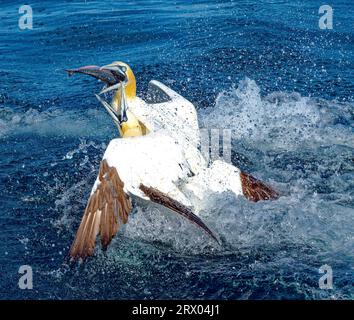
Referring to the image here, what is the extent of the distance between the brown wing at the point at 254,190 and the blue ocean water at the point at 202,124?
0.66ft

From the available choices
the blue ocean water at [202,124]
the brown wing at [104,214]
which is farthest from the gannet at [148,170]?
the blue ocean water at [202,124]

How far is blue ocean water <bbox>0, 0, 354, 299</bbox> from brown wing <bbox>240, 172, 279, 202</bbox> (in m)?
0.20

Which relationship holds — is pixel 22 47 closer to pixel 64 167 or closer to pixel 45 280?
pixel 64 167

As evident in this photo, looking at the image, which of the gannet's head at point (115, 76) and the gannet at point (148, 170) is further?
the gannet's head at point (115, 76)

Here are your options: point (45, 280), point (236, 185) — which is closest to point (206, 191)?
point (236, 185)

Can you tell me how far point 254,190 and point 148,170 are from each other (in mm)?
1733

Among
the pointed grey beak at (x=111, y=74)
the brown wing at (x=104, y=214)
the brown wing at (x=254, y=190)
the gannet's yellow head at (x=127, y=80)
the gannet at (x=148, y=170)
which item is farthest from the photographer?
the gannet's yellow head at (x=127, y=80)

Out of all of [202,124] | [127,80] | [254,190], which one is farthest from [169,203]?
[202,124]

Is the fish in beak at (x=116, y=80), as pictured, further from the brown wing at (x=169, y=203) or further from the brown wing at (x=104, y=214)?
the brown wing at (x=169, y=203)

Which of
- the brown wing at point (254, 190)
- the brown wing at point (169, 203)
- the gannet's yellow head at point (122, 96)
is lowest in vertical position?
the brown wing at point (254, 190)

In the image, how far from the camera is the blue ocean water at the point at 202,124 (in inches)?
322

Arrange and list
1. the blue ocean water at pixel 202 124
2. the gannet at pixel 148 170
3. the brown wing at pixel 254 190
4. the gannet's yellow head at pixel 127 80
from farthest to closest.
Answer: the gannet's yellow head at pixel 127 80, the brown wing at pixel 254 190, the blue ocean water at pixel 202 124, the gannet at pixel 148 170

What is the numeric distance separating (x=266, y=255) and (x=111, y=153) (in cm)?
227

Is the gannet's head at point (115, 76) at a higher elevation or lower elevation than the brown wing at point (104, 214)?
higher
